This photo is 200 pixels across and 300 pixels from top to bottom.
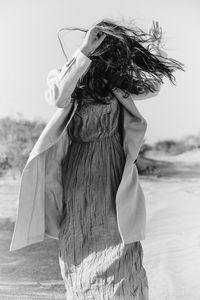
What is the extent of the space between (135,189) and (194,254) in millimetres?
946

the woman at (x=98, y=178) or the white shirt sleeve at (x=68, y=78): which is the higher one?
the white shirt sleeve at (x=68, y=78)

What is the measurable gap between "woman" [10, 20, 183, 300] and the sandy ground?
0.77m

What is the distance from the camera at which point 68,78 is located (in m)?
1.57

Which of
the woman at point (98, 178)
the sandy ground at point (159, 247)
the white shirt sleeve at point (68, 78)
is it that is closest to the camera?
the white shirt sleeve at point (68, 78)

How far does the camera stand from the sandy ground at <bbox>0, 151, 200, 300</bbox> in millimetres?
2562

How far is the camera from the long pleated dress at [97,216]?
175 centimetres

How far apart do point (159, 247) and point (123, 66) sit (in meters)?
1.15

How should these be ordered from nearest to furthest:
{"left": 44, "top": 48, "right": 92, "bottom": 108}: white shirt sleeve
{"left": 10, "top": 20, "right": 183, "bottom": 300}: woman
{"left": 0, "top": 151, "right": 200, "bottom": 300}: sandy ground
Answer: {"left": 44, "top": 48, "right": 92, "bottom": 108}: white shirt sleeve < {"left": 10, "top": 20, "right": 183, "bottom": 300}: woman < {"left": 0, "top": 151, "right": 200, "bottom": 300}: sandy ground

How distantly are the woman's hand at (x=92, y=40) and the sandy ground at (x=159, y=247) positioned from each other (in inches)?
42.7

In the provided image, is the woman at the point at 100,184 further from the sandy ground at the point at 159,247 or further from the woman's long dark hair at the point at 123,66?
the sandy ground at the point at 159,247

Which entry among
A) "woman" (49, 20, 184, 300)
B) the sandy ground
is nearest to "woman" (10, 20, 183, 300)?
"woman" (49, 20, 184, 300)

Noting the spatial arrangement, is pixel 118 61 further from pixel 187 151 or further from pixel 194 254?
pixel 194 254

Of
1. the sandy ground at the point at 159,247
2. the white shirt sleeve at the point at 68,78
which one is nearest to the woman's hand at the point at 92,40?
the white shirt sleeve at the point at 68,78

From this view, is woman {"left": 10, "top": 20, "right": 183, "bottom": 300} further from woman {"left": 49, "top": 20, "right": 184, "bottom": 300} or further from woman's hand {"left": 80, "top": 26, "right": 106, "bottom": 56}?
woman's hand {"left": 80, "top": 26, "right": 106, "bottom": 56}
